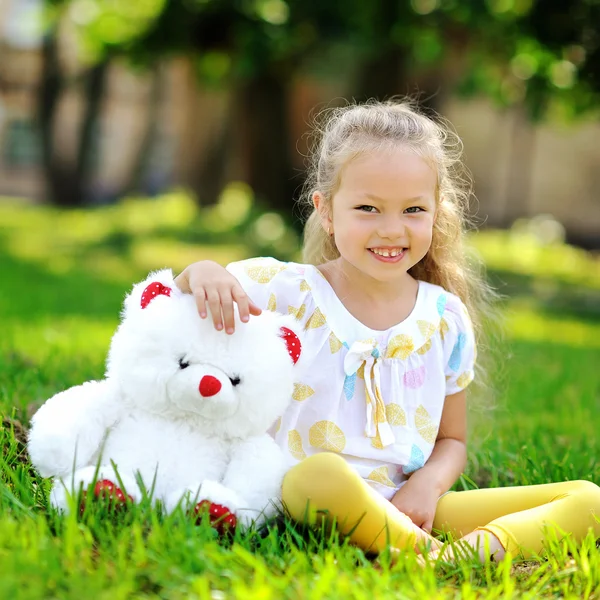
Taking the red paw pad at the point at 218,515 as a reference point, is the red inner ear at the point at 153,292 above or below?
above

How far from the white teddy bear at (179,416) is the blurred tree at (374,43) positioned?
19.5 feet

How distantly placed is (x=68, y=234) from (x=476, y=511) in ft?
32.8

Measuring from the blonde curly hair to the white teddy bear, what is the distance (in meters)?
0.61

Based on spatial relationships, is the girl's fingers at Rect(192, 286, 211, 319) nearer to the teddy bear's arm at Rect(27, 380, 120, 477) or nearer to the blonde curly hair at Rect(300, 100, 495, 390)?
the teddy bear's arm at Rect(27, 380, 120, 477)

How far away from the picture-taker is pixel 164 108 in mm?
24625

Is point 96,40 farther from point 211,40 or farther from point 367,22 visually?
point 367,22

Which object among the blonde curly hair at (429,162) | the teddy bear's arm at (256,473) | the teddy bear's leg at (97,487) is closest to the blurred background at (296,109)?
the blonde curly hair at (429,162)

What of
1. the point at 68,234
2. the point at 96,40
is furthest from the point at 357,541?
the point at 68,234

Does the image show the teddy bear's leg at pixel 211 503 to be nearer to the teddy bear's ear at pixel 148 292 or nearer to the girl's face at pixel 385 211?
the teddy bear's ear at pixel 148 292

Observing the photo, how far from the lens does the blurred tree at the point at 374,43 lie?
25.1ft

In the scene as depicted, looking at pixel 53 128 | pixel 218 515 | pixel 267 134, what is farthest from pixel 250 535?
pixel 53 128

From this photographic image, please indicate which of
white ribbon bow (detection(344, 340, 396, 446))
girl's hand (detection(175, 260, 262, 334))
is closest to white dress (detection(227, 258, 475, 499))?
white ribbon bow (detection(344, 340, 396, 446))

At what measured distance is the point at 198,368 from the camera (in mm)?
2172

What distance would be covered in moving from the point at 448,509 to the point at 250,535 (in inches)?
26.7
